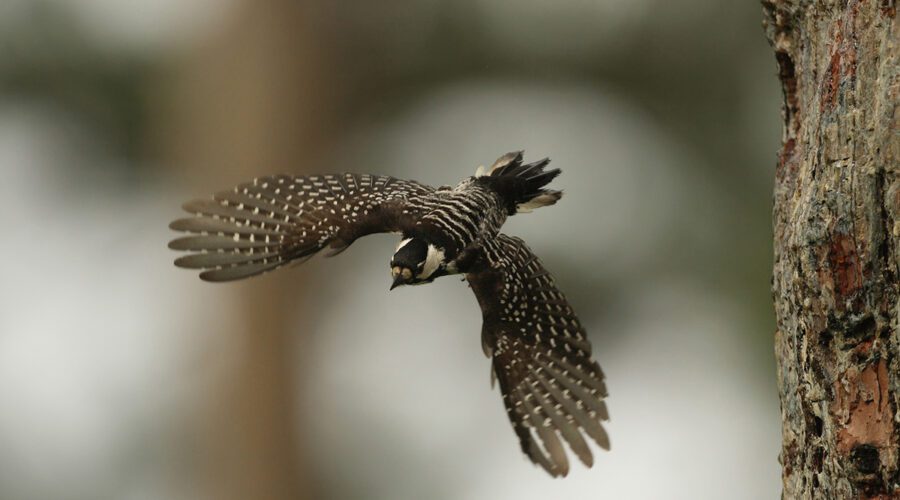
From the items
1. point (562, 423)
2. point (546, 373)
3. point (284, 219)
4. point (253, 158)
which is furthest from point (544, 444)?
point (253, 158)

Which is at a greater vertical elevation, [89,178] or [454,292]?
[89,178]

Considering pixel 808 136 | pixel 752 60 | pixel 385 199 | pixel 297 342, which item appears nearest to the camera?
Result: pixel 808 136

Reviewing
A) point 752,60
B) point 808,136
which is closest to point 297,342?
point 752,60

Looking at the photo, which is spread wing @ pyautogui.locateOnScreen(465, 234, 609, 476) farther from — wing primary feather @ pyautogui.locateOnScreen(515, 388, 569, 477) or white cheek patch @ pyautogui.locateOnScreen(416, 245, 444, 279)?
white cheek patch @ pyautogui.locateOnScreen(416, 245, 444, 279)

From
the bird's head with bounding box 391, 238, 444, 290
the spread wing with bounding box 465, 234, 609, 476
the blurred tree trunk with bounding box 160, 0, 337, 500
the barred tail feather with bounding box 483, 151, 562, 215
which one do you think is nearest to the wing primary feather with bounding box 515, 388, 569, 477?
the spread wing with bounding box 465, 234, 609, 476

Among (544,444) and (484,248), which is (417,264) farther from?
(544,444)

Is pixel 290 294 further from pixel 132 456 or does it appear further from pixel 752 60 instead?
pixel 752 60

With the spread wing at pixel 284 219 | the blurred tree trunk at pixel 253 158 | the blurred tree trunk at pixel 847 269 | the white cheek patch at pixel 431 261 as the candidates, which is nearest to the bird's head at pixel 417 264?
the white cheek patch at pixel 431 261

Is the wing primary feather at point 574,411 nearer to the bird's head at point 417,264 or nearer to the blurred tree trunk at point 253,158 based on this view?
the bird's head at point 417,264
